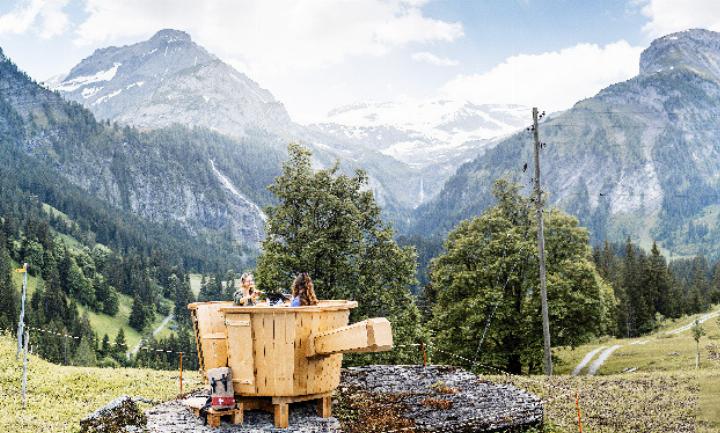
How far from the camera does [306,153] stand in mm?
33562

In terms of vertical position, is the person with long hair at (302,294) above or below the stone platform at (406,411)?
above

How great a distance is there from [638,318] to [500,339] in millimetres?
56274

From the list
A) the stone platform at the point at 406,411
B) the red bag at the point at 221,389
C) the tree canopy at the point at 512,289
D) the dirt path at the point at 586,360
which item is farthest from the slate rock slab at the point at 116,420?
the dirt path at the point at 586,360

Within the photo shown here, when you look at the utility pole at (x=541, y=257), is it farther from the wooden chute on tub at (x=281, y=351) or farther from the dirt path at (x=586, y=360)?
the wooden chute on tub at (x=281, y=351)

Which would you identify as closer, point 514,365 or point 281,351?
point 281,351

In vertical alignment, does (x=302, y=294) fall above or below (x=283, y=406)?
above

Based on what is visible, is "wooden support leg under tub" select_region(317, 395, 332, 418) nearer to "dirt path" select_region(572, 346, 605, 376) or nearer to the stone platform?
the stone platform

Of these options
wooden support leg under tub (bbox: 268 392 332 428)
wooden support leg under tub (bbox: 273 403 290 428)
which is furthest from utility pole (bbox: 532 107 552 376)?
wooden support leg under tub (bbox: 273 403 290 428)

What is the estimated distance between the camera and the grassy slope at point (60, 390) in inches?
534

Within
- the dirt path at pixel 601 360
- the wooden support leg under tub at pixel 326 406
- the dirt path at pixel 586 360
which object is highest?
the wooden support leg under tub at pixel 326 406

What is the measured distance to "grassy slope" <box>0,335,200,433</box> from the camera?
44.5 feet

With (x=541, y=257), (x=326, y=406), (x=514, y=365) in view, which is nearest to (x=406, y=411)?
(x=326, y=406)

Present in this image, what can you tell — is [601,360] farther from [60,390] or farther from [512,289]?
[60,390]

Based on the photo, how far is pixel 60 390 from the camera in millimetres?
17016
